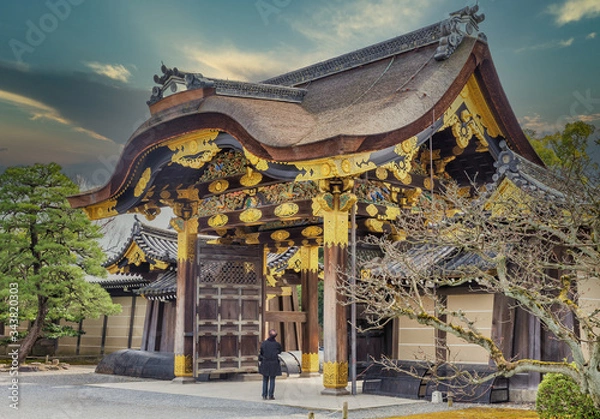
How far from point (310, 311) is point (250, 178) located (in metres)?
3.86

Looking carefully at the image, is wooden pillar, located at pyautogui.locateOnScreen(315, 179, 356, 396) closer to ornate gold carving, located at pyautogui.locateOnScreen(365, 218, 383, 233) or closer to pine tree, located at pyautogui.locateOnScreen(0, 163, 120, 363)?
ornate gold carving, located at pyautogui.locateOnScreen(365, 218, 383, 233)

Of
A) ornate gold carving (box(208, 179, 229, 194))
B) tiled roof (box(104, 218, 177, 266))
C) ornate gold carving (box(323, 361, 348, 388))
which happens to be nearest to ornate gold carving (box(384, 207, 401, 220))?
ornate gold carving (box(323, 361, 348, 388))

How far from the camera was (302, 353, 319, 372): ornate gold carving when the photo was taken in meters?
15.2

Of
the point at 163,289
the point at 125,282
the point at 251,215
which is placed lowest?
the point at 163,289

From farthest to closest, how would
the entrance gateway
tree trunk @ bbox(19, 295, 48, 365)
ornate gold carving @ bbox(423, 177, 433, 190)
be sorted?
tree trunk @ bbox(19, 295, 48, 365)
ornate gold carving @ bbox(423, 177, 433, 190)
the entrance gateway

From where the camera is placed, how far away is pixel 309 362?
1519 centimetres

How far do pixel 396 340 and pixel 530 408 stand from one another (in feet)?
9.05

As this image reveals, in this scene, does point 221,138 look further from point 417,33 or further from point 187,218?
point 417,33

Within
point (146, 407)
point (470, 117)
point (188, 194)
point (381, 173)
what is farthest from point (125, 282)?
point (470, 117)

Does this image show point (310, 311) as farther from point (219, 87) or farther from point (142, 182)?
point (219, 87)

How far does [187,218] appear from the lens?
1409 centimetres

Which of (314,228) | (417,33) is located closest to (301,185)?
(314,228)

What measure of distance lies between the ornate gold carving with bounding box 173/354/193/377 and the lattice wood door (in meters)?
0.41

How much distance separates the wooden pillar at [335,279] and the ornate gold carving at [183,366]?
417cm
